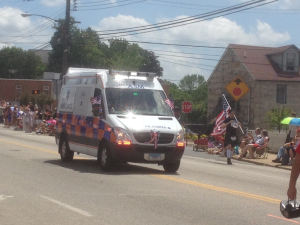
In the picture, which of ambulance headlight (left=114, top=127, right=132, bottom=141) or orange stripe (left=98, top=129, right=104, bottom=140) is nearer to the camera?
ambulance headlight (left=114, top=127, right=132, bottom=141)

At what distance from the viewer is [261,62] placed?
158 feet

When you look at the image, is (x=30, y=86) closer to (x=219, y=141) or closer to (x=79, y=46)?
(x=79, y=46)

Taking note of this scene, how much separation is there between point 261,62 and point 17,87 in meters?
39.0

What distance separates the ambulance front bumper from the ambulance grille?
14 centimetres

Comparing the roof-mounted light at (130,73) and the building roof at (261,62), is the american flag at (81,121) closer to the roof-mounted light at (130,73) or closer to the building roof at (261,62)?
the roof-mounted light at (130,73)

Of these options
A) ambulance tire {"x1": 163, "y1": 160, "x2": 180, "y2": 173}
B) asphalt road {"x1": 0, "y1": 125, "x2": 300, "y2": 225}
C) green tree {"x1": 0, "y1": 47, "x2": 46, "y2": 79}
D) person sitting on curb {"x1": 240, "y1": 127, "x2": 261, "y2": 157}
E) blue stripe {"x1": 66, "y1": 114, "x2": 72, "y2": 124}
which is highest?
green tree {"x1": 0, "y1": 47, "x2": 46, "y2": 79}

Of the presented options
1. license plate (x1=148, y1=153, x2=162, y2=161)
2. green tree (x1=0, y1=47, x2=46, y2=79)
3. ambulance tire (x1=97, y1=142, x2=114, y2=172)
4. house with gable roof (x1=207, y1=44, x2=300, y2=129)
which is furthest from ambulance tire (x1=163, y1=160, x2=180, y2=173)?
green tree (x1=0, y1=47, x2=46, y2=79)

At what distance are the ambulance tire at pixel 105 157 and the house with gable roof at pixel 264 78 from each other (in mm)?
33075

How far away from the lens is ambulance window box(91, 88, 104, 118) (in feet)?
45.4

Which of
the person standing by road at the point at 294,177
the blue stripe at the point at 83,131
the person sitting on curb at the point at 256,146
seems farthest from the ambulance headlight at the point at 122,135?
the person sitting on curb at the point at 256,146

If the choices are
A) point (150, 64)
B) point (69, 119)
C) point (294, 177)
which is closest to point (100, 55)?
point (150, 64)

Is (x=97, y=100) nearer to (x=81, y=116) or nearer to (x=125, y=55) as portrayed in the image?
(x=81, y=116)

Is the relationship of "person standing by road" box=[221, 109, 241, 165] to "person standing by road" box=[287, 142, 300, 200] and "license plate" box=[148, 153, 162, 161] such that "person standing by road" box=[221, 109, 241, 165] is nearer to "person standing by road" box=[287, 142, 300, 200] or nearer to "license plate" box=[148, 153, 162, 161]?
"license plate" box=[148, 153, 162, 161]

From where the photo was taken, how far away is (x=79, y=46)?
8131 cm
